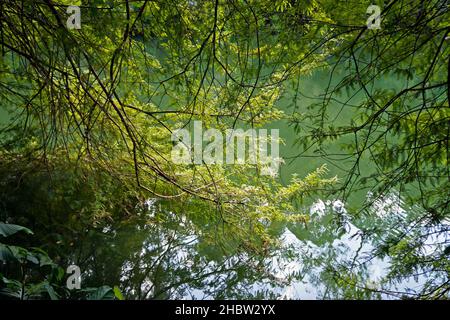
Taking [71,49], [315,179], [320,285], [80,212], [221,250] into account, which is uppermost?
[71,49]

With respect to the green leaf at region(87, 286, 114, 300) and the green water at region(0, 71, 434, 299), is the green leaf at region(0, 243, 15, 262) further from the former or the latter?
the green water at region(0, 71, 434, 299)

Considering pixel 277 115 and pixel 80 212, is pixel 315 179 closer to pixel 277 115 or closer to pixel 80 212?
pixel 277 115

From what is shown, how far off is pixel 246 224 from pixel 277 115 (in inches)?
32.6

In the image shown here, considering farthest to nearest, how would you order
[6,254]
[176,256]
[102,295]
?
[176,256], [102,295], [6,254]

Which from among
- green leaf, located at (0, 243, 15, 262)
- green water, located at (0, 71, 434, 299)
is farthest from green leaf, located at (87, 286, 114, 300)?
green water, located at (0, 71, 434, 299)

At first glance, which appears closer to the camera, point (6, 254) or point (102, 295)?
point (6, 254)

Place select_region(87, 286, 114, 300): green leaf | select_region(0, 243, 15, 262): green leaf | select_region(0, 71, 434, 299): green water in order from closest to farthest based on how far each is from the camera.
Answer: select_region(0, 243, 15, 262): green leaf, select_region(87, 286, 114, 300): green leaf, select_region(0, 71, 434, 299): green water

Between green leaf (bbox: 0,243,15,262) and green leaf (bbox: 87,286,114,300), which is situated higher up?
green leaf (bbox: 0,243,15,262)

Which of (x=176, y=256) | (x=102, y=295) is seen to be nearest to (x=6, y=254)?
(x=102, y=295)

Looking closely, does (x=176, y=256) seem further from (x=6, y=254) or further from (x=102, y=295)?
(x=6, y=254)

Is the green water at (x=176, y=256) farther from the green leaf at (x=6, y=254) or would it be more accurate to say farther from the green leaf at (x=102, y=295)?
the green leaf at (x=6, y=254)

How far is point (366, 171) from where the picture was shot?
660 cm

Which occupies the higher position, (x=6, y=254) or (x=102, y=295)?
(x=6, y=254)
